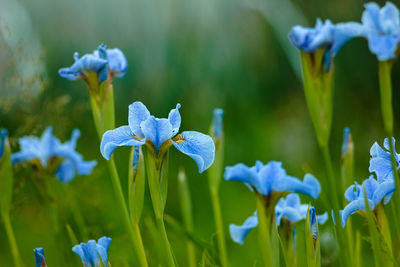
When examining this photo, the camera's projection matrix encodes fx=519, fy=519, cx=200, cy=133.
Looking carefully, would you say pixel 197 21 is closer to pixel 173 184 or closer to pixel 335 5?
pixel 335 5

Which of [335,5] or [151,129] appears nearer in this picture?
[151,129]

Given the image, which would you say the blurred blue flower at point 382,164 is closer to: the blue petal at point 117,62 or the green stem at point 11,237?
the blue petal at point 117,62

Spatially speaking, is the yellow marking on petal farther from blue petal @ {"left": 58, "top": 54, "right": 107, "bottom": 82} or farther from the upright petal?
blue petal @ {"left": 58, "top": 54, "right": 107, "bottom": 82}

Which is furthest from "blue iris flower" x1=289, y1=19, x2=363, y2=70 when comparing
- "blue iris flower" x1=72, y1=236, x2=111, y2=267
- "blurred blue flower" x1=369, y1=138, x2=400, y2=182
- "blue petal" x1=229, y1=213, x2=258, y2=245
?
"blue iris flower" x1=72, y1=236, x2=111, y2=267

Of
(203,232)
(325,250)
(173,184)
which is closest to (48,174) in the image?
(325,250)

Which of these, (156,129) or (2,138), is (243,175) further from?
(2,138)

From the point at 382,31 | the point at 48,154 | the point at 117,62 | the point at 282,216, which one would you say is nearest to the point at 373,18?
→ the point at 382,31
